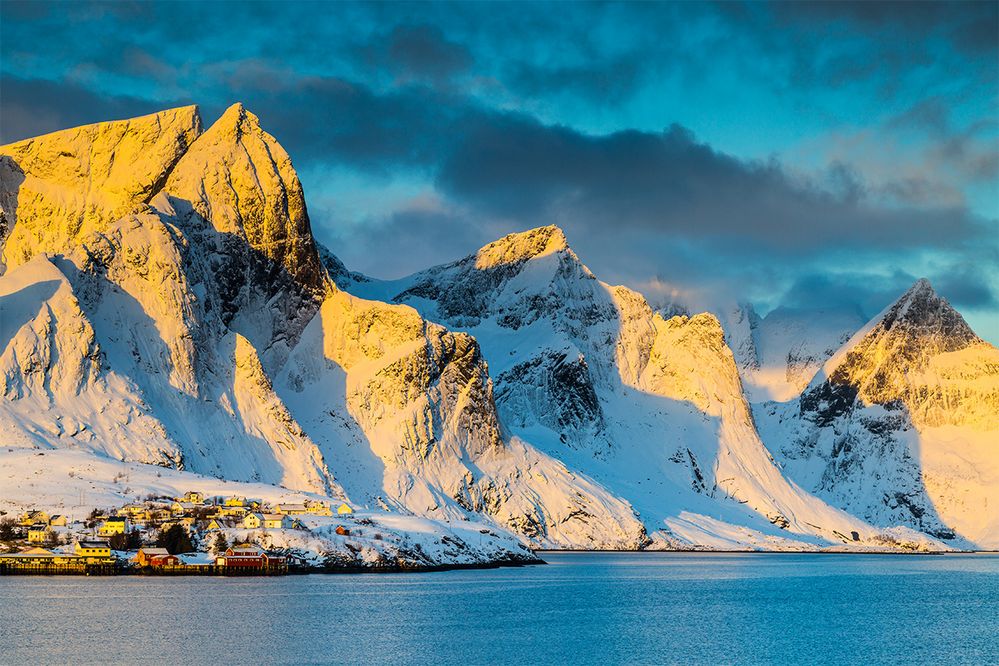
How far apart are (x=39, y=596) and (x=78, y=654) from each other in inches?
1545

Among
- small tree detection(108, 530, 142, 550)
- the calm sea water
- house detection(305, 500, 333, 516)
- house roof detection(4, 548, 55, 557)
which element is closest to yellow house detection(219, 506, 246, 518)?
house detection(305, 500, 333, 516)

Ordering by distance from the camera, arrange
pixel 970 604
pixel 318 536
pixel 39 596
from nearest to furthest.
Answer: pixel 39 596, pixel 970 604, pixel 318 536

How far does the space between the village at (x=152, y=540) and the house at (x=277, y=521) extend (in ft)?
0.40

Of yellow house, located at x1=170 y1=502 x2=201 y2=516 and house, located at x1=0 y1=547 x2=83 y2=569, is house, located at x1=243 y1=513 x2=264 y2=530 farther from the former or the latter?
house, located at x1=0 y1=547 x2=83 y2=569

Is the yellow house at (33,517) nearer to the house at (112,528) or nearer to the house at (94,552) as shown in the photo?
the house at (112,528)

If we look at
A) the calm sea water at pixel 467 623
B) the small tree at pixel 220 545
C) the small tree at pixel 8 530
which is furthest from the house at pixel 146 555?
the small tree at pixel 8 530

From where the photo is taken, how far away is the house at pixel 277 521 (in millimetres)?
179375

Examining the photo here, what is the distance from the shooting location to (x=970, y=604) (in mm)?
155750

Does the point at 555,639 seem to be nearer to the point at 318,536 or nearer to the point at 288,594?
the point at 288,594

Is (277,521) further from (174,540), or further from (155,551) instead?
(155,551)

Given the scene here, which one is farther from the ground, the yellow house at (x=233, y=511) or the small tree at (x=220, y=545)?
the yellow house at (x=233, y=511)

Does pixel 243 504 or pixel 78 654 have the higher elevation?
pixel 243 504

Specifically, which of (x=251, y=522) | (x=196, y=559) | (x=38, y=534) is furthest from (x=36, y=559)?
(x=251, y=522)

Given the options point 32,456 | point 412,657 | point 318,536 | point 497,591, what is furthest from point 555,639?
point 32,456
